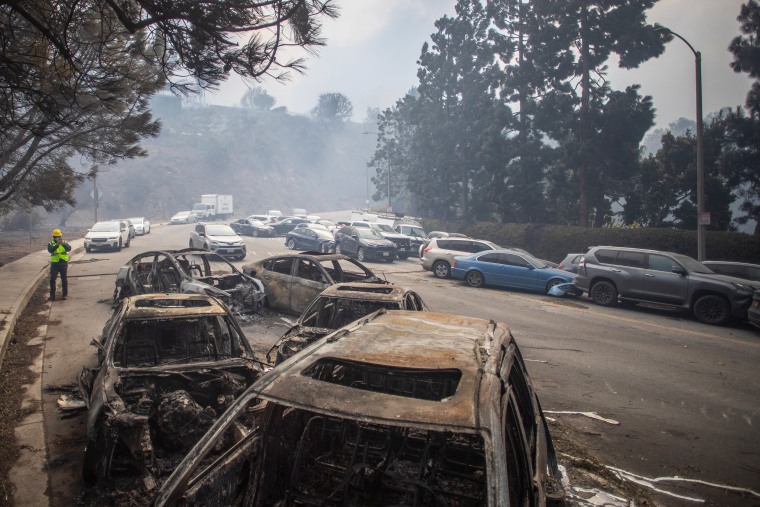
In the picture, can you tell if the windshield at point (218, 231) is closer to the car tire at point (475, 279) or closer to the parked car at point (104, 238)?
the parked car at point (104, 238)

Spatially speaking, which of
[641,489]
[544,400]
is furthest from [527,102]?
[641,489]

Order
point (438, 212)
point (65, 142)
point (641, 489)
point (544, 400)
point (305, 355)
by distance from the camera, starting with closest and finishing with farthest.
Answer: point (305, 355) < point (641, 489) < point (544, 400) < point (65, 142) < point (438, 212)

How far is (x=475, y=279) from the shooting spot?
18594 millimetres

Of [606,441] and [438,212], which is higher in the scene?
[438,212]

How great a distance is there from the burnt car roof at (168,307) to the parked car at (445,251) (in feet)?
47.2

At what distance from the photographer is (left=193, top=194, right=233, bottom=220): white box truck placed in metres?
66.7

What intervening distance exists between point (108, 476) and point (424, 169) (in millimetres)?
40716

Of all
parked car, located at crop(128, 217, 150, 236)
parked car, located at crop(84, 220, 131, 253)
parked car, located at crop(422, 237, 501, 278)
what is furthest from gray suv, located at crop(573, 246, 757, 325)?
parked car, located at crop(128, 217, 150, 236)

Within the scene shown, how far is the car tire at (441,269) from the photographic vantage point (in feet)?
67.8

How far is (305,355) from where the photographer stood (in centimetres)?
333

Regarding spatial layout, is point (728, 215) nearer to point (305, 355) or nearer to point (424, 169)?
point (424, 169)

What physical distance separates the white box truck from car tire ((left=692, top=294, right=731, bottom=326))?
60737 mm

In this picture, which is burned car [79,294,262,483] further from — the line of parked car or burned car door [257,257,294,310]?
the line of parked car

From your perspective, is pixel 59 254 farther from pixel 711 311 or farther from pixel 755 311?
pixel 711 311
